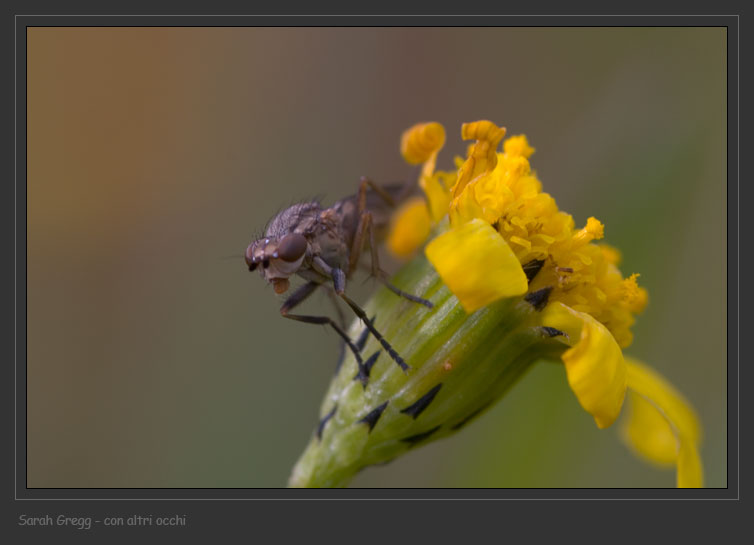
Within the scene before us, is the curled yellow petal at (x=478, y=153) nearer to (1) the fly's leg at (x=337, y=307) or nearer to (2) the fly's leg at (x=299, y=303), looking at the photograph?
(2) the fly's leg at (x=299, y=303)

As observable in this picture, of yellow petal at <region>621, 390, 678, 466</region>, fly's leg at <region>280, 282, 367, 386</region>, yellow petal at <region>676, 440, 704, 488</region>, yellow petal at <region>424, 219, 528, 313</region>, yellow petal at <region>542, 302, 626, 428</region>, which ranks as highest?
yellow petal at <region>424, 219, 528, 313</region>

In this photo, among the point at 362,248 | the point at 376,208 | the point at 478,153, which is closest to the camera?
the point at 478,153

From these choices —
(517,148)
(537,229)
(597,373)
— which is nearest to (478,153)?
(517,148)

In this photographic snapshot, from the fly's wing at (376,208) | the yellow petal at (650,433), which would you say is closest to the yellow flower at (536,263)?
the yellow petal at (650,433)

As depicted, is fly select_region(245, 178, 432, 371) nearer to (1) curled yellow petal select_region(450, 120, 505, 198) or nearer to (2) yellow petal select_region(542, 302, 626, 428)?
(1) curled yellow petal select_region(450, 120, 505, 198)

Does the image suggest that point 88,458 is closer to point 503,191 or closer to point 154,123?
point 154,123

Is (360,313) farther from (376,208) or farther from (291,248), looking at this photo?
(376,208)

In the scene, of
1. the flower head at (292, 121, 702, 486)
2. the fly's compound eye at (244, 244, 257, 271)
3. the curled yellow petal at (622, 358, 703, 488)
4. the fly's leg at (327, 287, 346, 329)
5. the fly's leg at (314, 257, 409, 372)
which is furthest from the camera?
the fly's leg at (327, 287, 346, 329)

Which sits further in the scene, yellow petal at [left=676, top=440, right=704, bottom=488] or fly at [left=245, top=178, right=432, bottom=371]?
fly at [left=245, top=178, right=432, bottom=371]

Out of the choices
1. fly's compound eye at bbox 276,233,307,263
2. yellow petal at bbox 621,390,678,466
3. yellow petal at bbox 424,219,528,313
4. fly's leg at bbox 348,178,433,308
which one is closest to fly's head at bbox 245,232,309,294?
fly's compound eye at bbox 276,233,307,263
